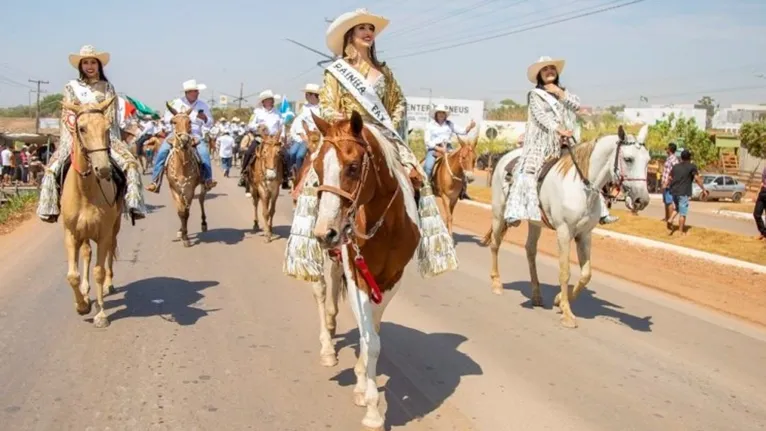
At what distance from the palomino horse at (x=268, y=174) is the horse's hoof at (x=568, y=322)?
721 cm

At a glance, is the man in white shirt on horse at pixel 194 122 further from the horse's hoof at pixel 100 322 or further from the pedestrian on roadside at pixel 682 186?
the pedestrian on roadside at pixel 682 186

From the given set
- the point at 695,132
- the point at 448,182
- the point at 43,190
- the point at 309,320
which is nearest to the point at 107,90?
the point at 43,190

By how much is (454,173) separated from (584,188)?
668 cm

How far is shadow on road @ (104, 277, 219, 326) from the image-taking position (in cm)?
830

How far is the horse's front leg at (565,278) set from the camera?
853 cm

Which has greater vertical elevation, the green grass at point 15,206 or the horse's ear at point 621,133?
the horse's ear at point 621,133

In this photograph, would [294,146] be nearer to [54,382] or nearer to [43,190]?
[43,190]

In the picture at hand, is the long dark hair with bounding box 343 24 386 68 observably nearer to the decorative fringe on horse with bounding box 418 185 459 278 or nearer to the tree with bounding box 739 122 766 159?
the decorative fringe on horse with bounding box 418 185 459 278

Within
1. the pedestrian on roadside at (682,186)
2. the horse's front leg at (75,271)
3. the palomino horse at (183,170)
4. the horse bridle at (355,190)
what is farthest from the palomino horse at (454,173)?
the horse bridle at (355,190)

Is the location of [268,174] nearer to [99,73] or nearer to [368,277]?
[99,73]

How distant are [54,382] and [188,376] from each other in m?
1.10

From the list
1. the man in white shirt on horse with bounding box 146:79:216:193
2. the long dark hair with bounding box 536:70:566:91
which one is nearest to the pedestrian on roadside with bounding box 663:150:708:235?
the long dark hair with bounding box 536:70:566:91

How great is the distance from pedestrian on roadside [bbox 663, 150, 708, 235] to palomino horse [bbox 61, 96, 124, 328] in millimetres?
15257

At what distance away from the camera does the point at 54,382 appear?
6.01 metres
